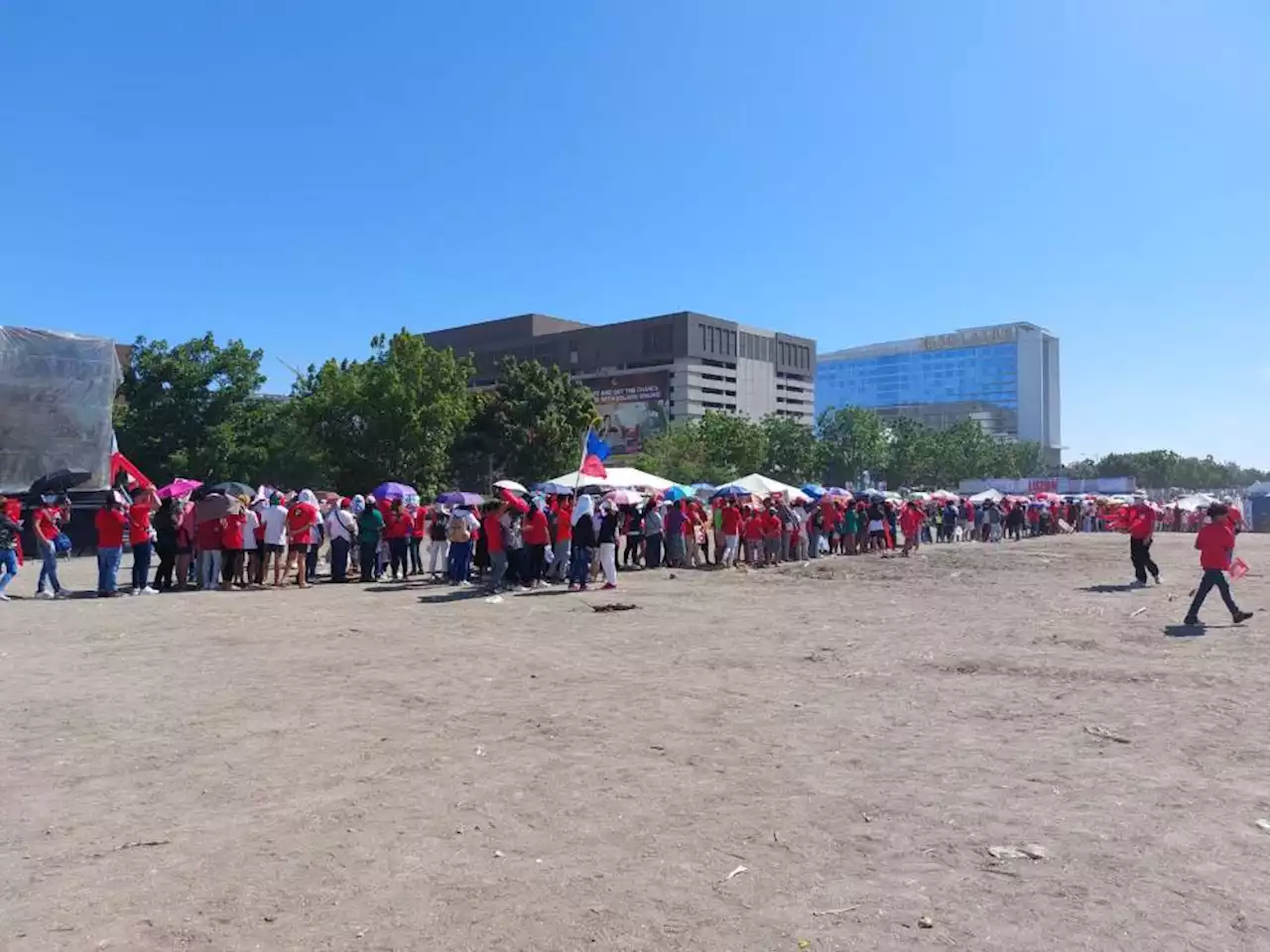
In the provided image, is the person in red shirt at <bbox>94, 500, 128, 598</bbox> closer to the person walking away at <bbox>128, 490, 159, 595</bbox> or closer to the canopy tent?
the person walking away at <bbox>128, 490, 159, 595</bbox>

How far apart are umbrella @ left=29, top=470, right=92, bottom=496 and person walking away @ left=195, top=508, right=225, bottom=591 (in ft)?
43.6

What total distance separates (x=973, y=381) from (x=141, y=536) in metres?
180

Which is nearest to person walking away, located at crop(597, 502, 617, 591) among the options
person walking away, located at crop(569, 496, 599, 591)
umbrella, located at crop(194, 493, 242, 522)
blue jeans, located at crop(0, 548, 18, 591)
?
person walking away, located at crop(569, 496, 599, 591)

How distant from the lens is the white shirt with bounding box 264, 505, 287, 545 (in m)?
17.0

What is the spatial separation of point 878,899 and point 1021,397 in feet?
612

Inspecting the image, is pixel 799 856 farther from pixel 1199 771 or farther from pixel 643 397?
pixel 643 397

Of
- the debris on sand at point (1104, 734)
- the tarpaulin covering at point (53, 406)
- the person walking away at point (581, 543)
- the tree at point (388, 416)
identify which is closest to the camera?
the debris on sand at point (1104, 734)

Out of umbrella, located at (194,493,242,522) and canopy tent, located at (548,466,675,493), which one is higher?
canopy tent, located at (548,466,675,493)

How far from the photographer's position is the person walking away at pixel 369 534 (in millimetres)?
18172

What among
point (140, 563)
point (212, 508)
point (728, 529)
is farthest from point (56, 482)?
point (728, 529)

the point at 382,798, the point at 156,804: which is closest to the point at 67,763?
the point at 156,804

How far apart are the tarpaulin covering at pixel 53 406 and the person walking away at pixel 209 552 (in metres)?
14.1

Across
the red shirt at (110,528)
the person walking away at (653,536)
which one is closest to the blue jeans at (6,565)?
the red shirt at (110,528)

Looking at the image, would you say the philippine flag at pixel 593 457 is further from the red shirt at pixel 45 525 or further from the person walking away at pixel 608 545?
the red shirt at pixel 45 525
